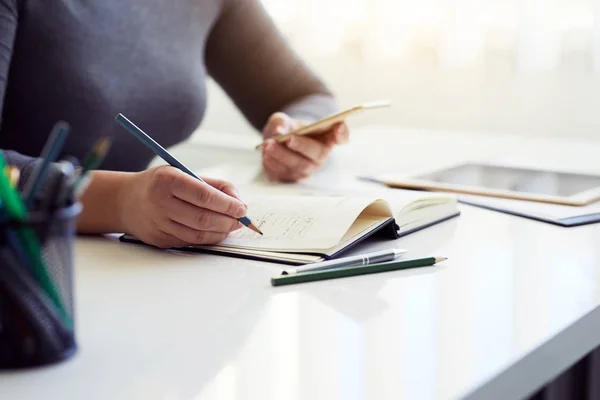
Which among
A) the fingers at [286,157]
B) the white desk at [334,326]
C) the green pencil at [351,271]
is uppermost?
the fingers at [286,157]

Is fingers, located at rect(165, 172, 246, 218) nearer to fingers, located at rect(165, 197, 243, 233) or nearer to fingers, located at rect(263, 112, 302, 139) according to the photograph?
fingers, located at rect(165, 197, 243, 233)

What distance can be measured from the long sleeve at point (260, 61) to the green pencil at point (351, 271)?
0.76 metres

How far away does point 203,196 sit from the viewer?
0.78 m

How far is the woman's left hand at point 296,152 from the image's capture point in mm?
1188

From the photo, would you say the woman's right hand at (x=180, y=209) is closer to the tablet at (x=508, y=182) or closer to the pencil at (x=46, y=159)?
the pencil at (x=46, y=159)

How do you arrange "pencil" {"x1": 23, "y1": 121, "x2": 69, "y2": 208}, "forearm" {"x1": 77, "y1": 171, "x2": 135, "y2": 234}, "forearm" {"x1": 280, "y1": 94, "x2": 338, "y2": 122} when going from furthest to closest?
"forearm" {"x1": 280, "y1": 94, "x2": 338, "y2": 122} → "forearm" {"x1": 77, "y1": 171, "x2": 135, "y2": 234} → "pencil" {"x1": 23, "y1": 121, "x2": 69, "y2": 208}

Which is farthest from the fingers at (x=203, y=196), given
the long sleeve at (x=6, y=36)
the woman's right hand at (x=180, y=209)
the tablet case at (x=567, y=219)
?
the tablet case at (x=567, y=219)

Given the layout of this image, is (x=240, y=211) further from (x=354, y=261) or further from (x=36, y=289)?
(x=36, y=289)

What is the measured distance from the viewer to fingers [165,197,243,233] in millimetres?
794

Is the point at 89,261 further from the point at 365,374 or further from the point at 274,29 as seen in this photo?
the point at 274,29

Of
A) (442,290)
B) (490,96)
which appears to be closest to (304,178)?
(442,290)

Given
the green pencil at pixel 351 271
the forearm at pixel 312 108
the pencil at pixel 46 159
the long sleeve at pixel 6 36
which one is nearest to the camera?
the pencil at pixel 46 159

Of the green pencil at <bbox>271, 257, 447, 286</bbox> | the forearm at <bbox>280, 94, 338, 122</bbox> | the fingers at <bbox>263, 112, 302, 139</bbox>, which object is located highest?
the forearm at <bbox>280, 94, 338, 122</bbox>

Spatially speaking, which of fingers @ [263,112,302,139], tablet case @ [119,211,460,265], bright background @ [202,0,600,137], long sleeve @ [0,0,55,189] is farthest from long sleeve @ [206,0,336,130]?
tablet case @ [119,211,460,265]
